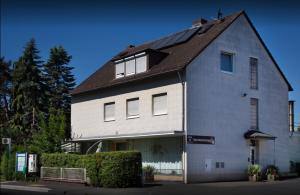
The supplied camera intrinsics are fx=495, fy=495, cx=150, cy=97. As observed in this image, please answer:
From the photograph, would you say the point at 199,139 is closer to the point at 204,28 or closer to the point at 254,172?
the point at 254,172

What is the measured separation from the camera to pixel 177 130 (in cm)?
2791

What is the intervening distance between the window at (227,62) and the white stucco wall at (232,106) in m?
0.33

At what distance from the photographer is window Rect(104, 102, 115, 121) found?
34.3 meters

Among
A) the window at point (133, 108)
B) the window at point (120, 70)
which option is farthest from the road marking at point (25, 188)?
the window at point (120, 70)

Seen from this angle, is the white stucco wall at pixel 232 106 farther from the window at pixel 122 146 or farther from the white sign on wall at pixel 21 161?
the white sign on wall at pixel 21 161

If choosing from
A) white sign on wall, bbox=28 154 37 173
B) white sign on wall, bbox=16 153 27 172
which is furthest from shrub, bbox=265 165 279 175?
white sign on wall, bbox=16 153 27 172

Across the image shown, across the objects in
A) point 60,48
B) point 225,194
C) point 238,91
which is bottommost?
point 225,194

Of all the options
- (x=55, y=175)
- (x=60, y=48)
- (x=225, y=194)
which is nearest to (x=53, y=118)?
(x=55, y=175)

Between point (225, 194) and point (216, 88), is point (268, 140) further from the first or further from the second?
point (225, 194)

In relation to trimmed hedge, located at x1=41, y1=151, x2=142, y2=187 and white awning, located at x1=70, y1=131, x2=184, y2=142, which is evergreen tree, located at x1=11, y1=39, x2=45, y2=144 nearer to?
Answer: white awning, located at x1=70, y1=131, x2=184, y2=142

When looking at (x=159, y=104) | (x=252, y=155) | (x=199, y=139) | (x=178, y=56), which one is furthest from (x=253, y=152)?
(x=178, y=56)

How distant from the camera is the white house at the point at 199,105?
2847cm

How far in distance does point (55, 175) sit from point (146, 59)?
31.0ft

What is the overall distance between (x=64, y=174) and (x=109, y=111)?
873cm
